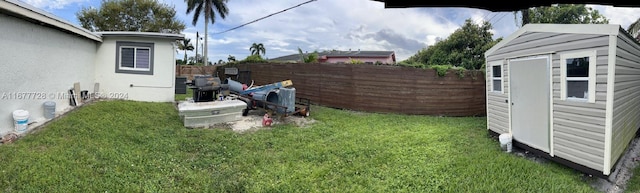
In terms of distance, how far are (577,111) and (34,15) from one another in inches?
358

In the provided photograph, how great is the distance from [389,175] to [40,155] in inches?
189

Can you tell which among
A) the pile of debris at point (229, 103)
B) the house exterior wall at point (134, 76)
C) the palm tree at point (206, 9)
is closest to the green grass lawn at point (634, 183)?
the pile of debris at point (229, 103)

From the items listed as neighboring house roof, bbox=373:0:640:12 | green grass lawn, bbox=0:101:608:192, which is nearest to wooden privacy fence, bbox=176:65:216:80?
green grass lawn, bbox=0:101:608:192

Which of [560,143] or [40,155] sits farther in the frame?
[560,143]

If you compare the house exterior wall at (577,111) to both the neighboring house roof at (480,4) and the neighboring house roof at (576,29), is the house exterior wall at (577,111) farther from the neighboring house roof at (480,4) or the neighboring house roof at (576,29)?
the neighboring house roof at (480,4)

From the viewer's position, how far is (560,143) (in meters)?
4.48

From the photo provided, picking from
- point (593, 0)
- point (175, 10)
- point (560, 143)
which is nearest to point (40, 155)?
point (593, 0)

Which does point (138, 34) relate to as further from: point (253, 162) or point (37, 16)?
point (253, 162)

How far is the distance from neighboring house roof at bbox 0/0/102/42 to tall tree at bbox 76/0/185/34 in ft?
58.2

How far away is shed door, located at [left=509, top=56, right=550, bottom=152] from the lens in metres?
4.73

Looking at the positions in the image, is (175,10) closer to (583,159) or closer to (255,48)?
(255,48)

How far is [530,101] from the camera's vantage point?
5062mm

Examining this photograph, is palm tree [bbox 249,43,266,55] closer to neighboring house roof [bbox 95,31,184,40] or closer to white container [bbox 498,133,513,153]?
neighboring house roof [bbox 95,31,184,40]

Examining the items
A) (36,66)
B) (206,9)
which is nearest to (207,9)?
(206,9)
